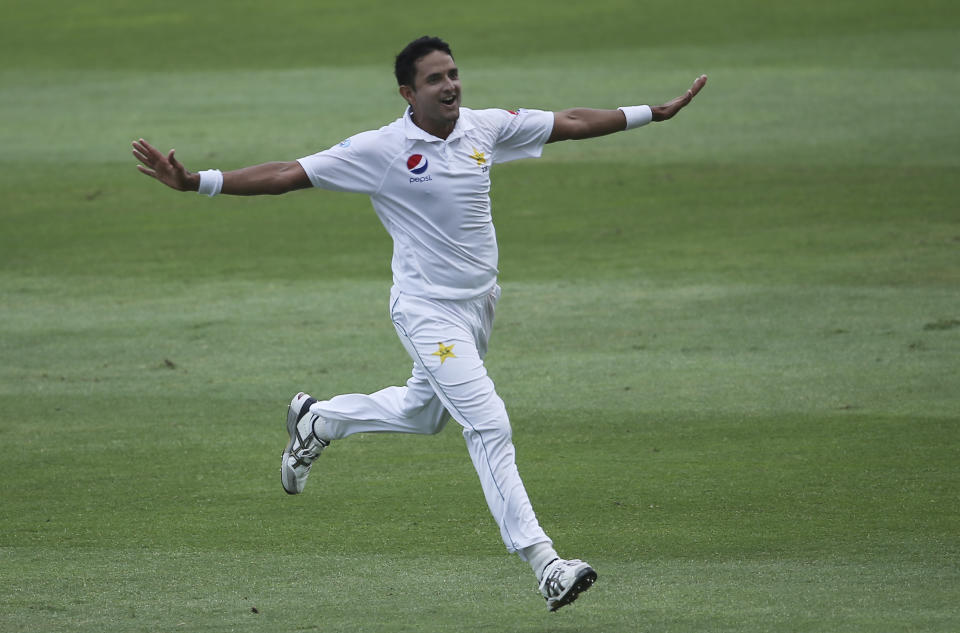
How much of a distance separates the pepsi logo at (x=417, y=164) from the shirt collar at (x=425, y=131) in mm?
87

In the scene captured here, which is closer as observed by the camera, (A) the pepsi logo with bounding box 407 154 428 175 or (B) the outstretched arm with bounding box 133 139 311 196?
(B) the outstretched arm with bounding box 133 139 311 196

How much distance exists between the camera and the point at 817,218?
16.8 metres

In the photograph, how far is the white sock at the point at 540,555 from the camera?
603 cm

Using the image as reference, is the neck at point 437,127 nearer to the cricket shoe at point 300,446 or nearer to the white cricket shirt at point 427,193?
the white cricket shirt at point 427,193

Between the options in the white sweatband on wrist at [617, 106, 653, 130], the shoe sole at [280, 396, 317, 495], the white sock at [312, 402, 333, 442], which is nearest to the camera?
the white sweatband on wrist at [617, 106, 653, 130]

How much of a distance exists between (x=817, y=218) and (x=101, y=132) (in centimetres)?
1247

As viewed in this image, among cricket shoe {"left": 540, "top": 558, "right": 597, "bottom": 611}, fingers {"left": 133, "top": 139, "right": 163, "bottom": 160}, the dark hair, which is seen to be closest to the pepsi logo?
the dark hair

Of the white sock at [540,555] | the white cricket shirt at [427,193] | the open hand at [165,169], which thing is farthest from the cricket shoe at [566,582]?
the open hand at [165,169]

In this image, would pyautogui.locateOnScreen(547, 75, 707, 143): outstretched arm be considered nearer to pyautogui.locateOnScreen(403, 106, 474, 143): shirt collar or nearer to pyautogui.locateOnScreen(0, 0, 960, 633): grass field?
pyautogui.locateOnScreen(403, 106, 474, 143): shirt collar

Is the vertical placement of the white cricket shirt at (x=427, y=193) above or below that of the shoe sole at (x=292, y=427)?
above

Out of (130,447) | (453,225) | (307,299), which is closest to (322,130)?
(307,299)

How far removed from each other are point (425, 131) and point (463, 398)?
51.7 inches

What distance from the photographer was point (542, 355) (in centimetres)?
1180

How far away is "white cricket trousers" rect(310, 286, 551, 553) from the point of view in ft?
20.6
